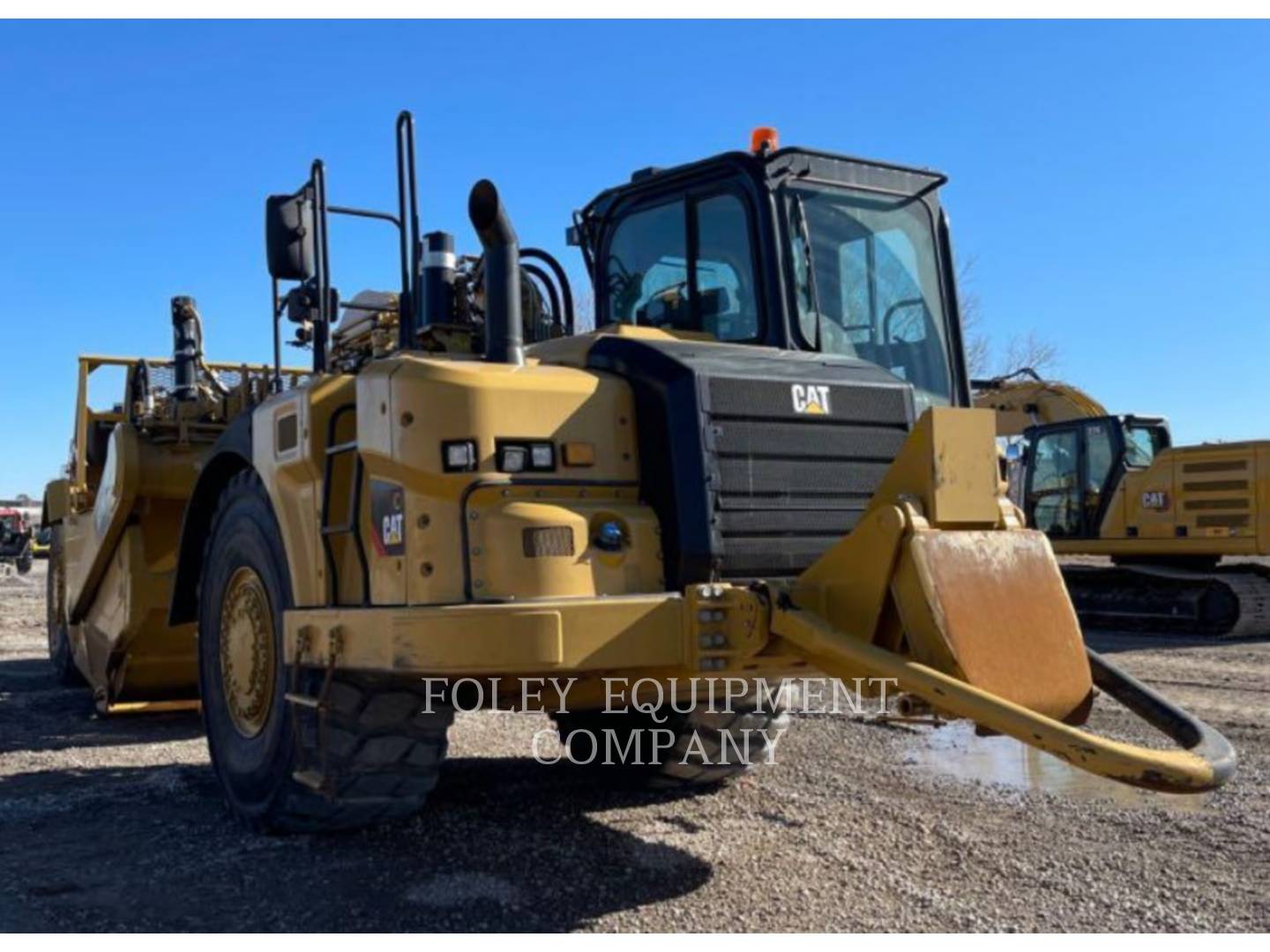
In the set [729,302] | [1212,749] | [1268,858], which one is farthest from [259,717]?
[1268,858]

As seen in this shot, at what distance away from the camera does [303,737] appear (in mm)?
4465

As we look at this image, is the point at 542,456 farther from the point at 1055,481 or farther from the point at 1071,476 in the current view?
the point at 1055,481

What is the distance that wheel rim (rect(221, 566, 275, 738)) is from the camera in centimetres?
496

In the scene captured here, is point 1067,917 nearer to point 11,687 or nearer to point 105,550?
point 105,550

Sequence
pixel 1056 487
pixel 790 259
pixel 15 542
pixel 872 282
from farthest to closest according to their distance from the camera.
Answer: pixel 15 542
pixel 1056 487
pixel 872 282
pixel 790 259

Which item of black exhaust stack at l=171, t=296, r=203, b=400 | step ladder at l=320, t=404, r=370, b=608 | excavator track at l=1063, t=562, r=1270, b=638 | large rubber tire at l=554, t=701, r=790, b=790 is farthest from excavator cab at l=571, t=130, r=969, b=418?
excavator track at l=1063, t=562, r=1270, b=638

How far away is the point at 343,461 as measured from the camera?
4578 mm

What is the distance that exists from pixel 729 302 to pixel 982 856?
239 centimetres

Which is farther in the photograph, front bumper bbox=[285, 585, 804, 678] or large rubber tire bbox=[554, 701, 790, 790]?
large rubber tire bbox=[554, 701, 790, 790]

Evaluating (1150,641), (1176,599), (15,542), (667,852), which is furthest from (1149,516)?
(15,542)

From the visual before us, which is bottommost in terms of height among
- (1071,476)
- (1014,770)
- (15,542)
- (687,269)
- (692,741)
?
(1014,770)

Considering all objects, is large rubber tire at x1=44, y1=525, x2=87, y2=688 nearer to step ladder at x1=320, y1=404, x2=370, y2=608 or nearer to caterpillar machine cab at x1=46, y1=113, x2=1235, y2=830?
caterpillar machine cab at x1=46, y1=113, x2=1235, y2=830

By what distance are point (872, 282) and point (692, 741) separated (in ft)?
7.12

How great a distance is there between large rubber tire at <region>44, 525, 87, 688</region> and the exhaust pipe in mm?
6077
